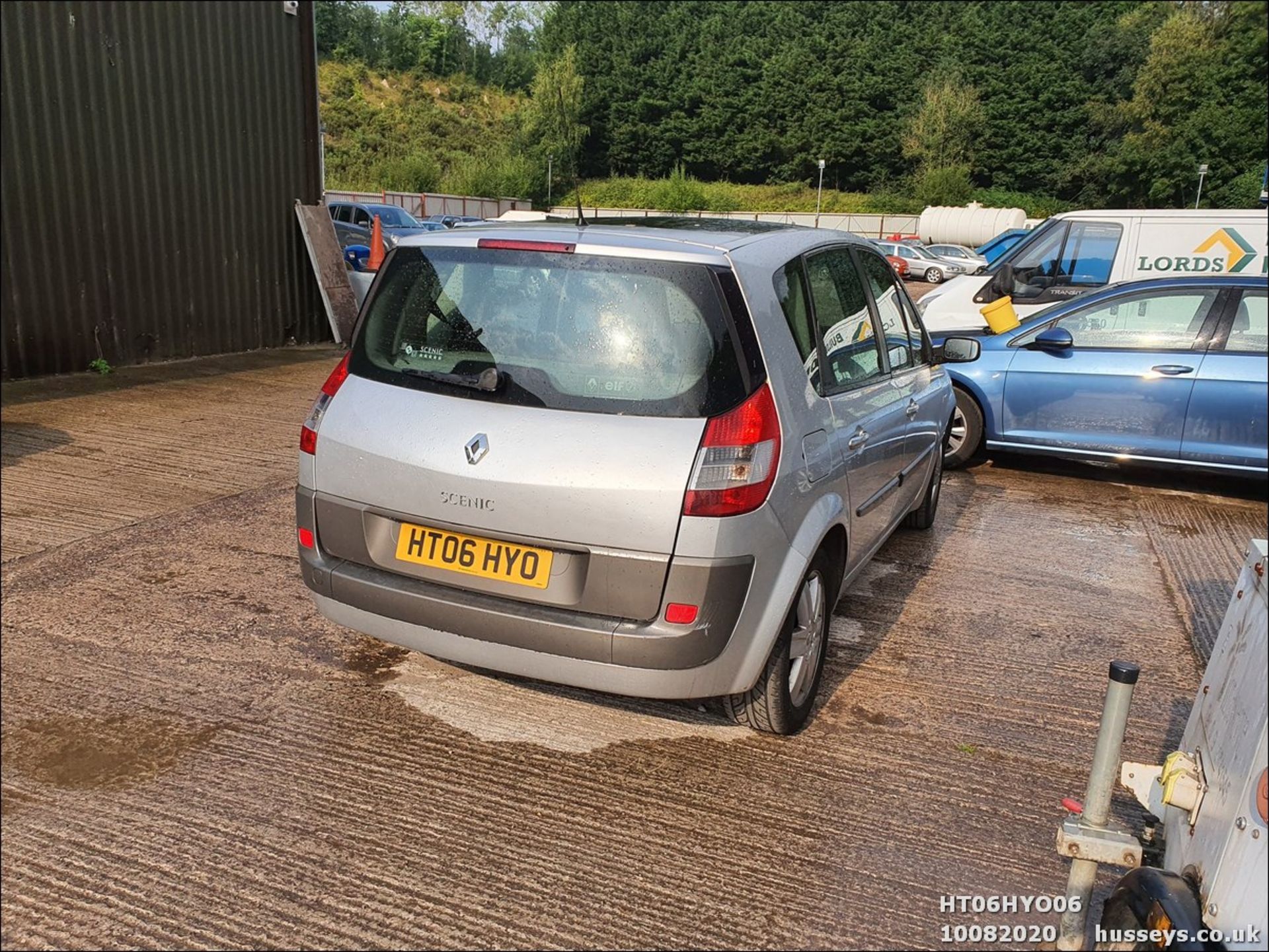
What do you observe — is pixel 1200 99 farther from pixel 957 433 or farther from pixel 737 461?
pixel 957 433

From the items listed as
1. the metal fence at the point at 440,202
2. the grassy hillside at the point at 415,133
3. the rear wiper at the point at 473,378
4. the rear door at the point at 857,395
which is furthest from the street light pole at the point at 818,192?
the rear wiper at the point at 473,378

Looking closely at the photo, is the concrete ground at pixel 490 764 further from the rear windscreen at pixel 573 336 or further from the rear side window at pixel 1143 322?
the rear side window at pixel 1143 322

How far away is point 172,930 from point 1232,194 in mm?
8915

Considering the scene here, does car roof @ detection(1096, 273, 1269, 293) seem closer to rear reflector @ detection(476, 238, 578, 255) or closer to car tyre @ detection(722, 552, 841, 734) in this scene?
car tyre @ detection(722, 552, 841, 734)

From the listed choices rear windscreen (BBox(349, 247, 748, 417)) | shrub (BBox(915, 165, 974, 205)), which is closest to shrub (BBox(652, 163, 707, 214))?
shrub (BBox(915, 165, 974, 205))

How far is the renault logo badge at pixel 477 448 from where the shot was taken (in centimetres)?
276

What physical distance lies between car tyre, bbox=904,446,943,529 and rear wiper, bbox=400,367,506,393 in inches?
126

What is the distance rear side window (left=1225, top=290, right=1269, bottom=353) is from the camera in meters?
6.48

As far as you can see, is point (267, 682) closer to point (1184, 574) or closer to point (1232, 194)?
point (1184, 574)

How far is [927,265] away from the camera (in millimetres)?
34656

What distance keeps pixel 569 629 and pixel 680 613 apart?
320 mm

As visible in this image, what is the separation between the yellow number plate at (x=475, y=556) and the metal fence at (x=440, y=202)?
41170 millimetres

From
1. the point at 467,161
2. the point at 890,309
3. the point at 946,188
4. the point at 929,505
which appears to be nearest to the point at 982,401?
the point at 929,505

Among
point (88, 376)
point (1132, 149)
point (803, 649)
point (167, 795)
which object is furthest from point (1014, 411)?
point (88, 376)
